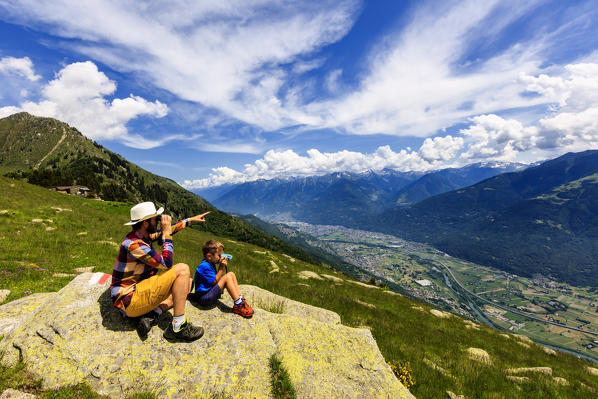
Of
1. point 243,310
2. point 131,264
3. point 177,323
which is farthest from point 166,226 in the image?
point 243,310

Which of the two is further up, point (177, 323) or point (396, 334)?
point (177, 323)

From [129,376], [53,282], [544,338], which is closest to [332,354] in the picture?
[129,376]

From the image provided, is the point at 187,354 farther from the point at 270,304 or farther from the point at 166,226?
the point at 270,304

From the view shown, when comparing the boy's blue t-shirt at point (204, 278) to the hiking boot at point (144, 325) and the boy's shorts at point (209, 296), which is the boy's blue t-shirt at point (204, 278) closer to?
the boy's shorts at point (209, 296)

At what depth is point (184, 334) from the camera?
5719mm

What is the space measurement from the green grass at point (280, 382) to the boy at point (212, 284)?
175 centimetres

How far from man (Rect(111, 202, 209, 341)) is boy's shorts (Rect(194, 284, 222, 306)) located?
3.15 feet

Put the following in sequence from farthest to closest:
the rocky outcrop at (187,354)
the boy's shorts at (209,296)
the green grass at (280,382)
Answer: the boy's shorts at (209,296)
the green grass at (280,382)
the rocky outcrop at (187,354)

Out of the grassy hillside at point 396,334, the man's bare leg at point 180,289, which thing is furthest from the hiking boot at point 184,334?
the grassy hillside at point 396,334

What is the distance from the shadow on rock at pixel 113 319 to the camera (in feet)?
18.8

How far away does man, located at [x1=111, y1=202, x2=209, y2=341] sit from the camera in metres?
5.75

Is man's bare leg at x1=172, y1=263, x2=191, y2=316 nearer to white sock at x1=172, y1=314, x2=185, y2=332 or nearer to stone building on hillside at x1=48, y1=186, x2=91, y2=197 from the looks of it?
white sock at x1=172, y1=314, x2=185, y2=332

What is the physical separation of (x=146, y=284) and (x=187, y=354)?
1999mm

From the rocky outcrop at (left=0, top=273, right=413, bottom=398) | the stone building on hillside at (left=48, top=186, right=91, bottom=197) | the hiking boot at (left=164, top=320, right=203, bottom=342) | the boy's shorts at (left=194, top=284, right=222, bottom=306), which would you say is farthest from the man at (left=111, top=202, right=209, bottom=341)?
the stone building on hillside at (left=48, top=186, right=91, bottom=197)
